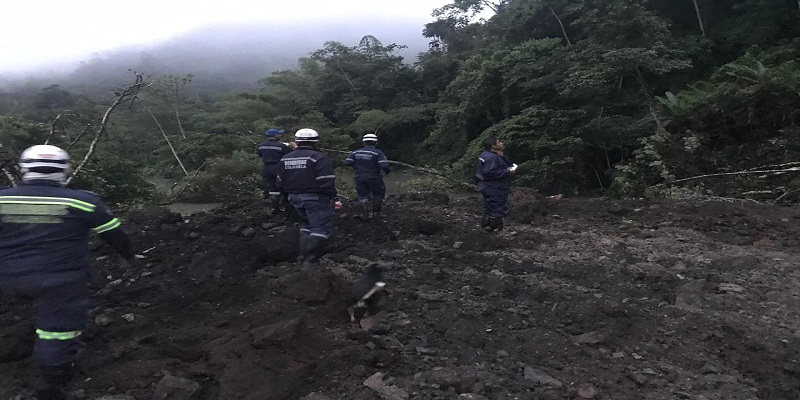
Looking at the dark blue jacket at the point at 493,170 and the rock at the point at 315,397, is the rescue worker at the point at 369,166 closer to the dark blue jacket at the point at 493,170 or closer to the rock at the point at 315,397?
the dark blue jacket at the point at 493,170

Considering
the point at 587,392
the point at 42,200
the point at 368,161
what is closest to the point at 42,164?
the point at 42,200

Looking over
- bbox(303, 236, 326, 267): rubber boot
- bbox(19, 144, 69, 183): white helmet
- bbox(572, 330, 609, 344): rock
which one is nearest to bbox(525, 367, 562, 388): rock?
bbox(572, 330, 609, 344): rock

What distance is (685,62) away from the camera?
46.9 ft

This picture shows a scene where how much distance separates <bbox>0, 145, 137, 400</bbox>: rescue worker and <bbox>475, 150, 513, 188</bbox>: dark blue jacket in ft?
16.6

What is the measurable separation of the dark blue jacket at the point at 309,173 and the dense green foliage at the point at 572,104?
4.14 meters

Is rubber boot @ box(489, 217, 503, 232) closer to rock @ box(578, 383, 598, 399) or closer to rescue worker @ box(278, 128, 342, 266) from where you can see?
rescue worker @ box(278, 128, 342, 266)

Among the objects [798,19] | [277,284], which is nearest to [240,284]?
[277,284]

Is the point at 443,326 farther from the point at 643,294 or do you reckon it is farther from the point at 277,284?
the point at 643,294

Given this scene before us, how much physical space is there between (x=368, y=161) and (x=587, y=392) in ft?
18.6

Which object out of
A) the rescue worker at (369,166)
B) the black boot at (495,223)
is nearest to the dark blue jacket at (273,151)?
the rescue worker at (369,166)

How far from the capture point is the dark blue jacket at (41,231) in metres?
3.16

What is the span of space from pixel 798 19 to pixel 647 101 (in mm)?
5770

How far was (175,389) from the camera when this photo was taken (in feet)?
10.3

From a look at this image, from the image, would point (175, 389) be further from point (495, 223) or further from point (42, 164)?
point (495, 223)
